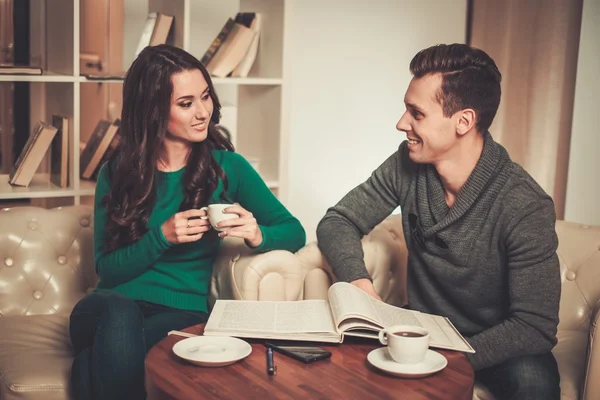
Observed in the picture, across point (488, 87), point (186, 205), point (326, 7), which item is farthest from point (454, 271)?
point (326, 7)

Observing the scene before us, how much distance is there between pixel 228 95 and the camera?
3.44m

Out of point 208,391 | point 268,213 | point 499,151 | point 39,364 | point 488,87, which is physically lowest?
point 39,364

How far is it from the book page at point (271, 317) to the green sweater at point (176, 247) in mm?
313

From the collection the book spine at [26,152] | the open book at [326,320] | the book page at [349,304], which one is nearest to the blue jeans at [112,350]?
the open book at [326,320]

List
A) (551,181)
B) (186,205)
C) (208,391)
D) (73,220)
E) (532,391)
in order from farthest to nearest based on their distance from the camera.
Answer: (551,181), (73,220), (186,205), (532,391), (208,391)

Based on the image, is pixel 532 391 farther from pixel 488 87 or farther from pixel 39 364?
pixel 39 364

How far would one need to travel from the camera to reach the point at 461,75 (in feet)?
6.92

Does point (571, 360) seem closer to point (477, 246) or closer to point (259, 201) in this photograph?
point (477, 246)

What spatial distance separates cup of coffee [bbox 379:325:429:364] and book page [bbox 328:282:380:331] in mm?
95

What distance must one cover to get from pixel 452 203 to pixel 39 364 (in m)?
1.13

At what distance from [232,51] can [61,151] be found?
671 mm

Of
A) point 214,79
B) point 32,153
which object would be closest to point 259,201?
point 214,79

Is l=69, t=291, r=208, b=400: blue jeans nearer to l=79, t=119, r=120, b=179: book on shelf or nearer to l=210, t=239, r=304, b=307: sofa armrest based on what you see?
l=210, t=239, r=304, b=307: sofa armrest

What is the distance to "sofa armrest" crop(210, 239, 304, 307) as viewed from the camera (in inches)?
89.9
